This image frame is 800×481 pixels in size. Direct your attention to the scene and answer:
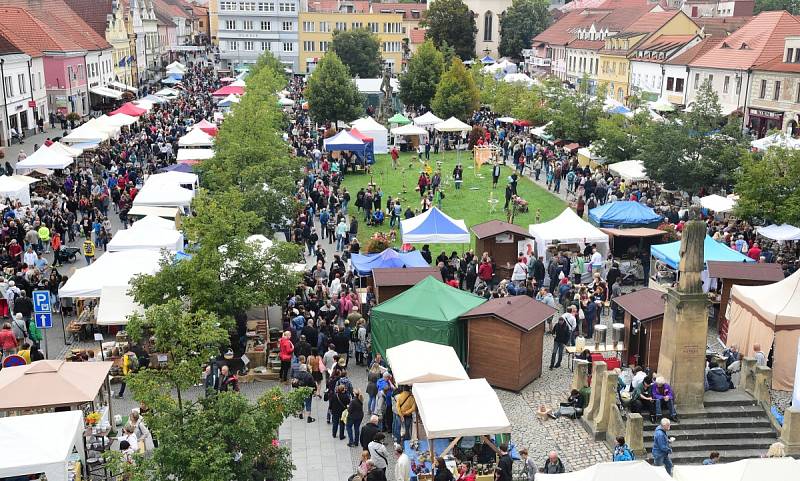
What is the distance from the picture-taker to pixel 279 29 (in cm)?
9319

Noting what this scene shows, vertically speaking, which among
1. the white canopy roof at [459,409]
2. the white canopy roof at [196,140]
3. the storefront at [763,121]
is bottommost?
the white canopy roof at [459,409]

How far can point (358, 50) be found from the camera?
270ft

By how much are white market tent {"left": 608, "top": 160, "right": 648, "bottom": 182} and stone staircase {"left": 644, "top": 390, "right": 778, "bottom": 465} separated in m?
17.9

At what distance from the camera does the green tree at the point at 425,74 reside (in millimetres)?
60562

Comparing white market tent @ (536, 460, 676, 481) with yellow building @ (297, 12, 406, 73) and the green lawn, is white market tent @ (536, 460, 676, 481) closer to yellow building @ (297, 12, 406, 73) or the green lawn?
the green lawn

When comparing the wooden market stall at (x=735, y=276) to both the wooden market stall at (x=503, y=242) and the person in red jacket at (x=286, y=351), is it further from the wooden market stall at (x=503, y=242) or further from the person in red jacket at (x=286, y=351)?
the person in red jacket at (x=286, y=351)

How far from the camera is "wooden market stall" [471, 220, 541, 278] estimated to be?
25.0 m

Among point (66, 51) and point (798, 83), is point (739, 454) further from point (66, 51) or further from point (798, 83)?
point (66, 51)

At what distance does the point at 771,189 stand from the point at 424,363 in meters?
15.0

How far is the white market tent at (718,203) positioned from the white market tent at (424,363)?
51.1 ft

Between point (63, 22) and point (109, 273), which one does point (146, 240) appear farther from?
point (63, 22)

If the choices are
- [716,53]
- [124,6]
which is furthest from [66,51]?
[716,53]

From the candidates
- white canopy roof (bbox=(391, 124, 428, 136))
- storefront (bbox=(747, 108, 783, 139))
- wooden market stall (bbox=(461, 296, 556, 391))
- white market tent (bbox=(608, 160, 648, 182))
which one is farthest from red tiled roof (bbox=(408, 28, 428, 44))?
wooden market stall (bbox=(461, 296, 556, 391))

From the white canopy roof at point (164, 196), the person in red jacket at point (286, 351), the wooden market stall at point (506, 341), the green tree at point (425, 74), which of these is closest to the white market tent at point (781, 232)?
the wooden market stall at point (506, 341)
